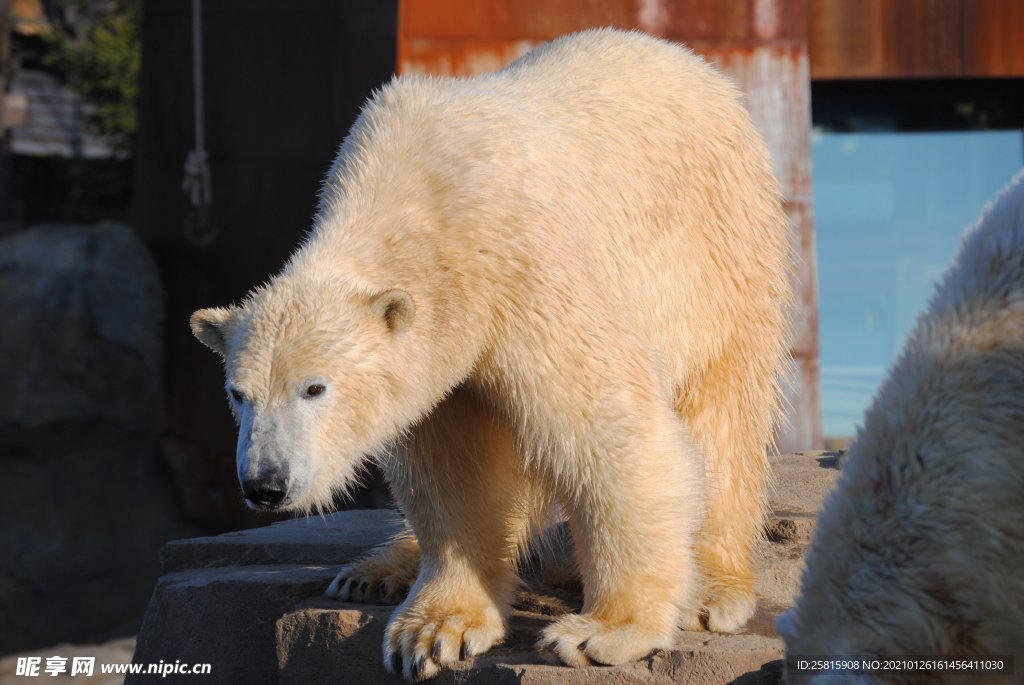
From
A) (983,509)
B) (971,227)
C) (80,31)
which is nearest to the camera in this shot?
(983,509)

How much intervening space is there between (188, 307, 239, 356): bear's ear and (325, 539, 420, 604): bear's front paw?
97cm

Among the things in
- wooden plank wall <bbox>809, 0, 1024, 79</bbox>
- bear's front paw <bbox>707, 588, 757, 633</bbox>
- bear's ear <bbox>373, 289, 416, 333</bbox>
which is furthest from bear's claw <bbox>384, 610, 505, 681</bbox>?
wooden plank wall <bbox>809, 0, 1024, 79</bbox>

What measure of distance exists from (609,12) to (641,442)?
147 inches

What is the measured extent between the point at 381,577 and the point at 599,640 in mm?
986

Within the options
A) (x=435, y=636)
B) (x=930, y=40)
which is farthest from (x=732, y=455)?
(x=930, y=40)

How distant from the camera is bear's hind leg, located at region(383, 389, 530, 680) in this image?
3.32m

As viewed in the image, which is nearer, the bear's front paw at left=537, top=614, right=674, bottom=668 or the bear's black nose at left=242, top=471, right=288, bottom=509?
the bear's black nose at left=242, top=471, right=288, bottom=509

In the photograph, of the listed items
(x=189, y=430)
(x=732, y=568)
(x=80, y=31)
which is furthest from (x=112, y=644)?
(x=80, y=31)

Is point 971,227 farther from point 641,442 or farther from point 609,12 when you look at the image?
point 609,12

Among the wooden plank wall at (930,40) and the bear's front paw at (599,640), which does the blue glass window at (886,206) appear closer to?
the wooden plank wall at (930,40)

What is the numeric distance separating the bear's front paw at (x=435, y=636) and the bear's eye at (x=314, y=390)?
2.51 ft

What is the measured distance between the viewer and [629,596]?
312 centimetres

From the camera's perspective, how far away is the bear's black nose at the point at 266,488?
275cm

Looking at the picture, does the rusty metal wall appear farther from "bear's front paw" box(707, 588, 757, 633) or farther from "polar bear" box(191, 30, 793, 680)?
"bear's front paw" box(707, 588, 757, 633)
